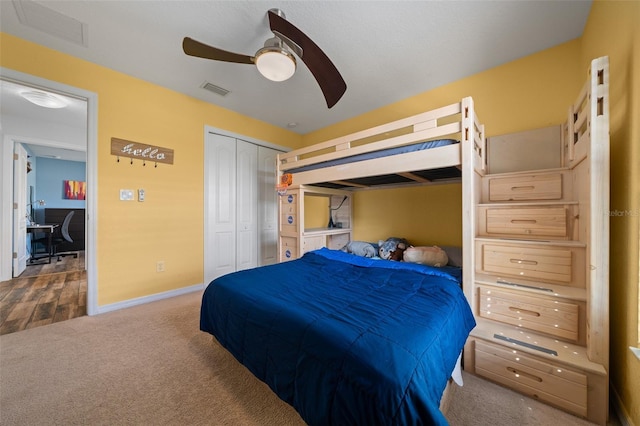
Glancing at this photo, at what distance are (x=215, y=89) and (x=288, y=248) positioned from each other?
231 centimetres

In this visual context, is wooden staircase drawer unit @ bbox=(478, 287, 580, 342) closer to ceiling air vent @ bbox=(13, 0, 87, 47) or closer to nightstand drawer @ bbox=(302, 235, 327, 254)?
nightstand drawer @ bbox=(302, 235, 327, 254)

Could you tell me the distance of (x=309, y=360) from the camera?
3.27 feet

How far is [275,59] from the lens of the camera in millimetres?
1668

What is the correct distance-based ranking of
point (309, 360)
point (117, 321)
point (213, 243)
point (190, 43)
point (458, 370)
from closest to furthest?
point (309, 360)
point (458, 370)
point (190, 43)
point (117, 321)
point (213, 243)

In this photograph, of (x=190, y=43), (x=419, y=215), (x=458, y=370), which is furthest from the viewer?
(x=419, y=215)

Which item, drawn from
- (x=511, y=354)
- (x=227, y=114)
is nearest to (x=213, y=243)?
(x=227, y=114)

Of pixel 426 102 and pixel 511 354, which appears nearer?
pixel 511 354

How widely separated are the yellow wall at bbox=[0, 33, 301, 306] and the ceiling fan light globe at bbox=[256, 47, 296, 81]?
1954mm

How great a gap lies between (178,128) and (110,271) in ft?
6.34

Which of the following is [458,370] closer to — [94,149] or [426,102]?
[426,102]

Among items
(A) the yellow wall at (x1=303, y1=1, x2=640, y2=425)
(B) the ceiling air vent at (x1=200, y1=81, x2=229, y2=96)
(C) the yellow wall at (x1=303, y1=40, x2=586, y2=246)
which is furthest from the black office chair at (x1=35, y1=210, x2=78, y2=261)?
(C) the yellow wall at (x1=303, y1=40, x2=586, y2=246)

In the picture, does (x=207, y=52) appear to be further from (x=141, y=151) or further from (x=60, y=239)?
(x=60, y=239)

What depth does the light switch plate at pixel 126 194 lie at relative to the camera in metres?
2.60

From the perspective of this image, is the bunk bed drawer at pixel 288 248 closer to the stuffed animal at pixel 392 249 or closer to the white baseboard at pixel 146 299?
the stuffed animal at pixel 392 249
